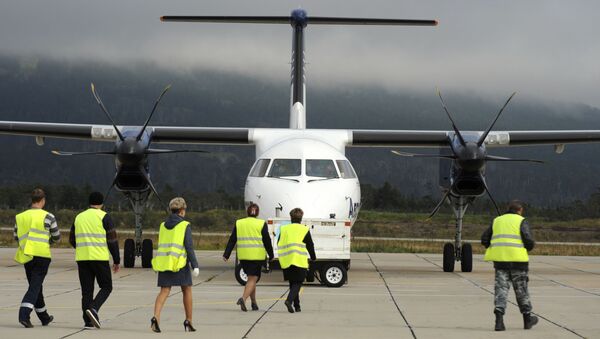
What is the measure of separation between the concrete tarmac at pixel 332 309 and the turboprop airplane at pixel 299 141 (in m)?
1.62

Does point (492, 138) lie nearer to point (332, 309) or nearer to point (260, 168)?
point (260, 168)

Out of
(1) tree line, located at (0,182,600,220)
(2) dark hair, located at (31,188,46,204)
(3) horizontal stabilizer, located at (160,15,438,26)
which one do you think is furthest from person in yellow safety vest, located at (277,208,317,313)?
(1) tree line, located at (0,182,600,220)

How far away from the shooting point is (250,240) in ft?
44.3

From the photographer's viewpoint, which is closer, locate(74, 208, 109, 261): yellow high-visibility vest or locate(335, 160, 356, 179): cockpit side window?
locate(74, 208, 109, 261): yellow high-visibility vest

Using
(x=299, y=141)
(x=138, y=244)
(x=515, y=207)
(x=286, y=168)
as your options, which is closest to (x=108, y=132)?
(x=138, y=244)

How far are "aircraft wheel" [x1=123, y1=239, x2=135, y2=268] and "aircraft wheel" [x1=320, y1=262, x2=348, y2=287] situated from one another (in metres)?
7.66

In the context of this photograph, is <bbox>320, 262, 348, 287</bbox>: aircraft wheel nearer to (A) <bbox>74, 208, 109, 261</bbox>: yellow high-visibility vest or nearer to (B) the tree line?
(A) <bbox>74, 208, 109, 261</bbox>: yellow high-visibility vest

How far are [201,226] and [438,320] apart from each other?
5525 centimetres

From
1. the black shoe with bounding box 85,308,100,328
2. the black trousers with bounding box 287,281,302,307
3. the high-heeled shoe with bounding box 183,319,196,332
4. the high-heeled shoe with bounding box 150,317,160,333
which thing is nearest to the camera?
the high-heeled shoe with bounding box 150,317,160,333

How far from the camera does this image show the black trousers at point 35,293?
11023 millimetres

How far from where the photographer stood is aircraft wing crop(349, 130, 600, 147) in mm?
24297

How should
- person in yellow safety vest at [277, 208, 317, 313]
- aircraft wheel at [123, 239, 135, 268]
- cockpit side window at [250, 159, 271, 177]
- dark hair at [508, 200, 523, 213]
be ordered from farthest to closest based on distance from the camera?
aircraft wheel at [123, 239, 135, 268]
cockpit side window at [250, 159, 271, 177]
person in yellow safety vest at [277, 208, 317, 313]
dark hair at [508, 200, 523, 213]

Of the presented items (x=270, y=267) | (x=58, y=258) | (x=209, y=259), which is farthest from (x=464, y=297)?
(x=58, y=258)

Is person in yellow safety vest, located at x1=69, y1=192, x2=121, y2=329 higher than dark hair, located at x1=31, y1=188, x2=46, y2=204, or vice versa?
dark hair, located at x1=31, y1=188, x2=46, y2=204
